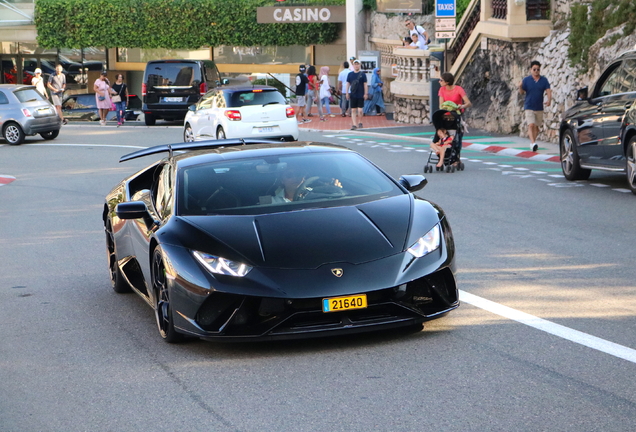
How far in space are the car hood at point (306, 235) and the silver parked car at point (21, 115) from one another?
72.3 ft

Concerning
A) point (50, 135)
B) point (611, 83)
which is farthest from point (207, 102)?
point (611, 83)

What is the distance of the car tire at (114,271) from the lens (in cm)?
895

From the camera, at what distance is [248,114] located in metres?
23.3

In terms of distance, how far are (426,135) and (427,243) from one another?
20.5 metres

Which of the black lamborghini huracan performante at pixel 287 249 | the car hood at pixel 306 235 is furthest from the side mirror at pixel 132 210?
the car hood at pixel 306 235

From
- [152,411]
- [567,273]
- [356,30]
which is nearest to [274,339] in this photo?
[152,411]

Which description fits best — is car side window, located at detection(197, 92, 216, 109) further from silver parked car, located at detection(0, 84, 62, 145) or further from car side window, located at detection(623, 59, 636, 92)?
car side window, located at detection(623, 59, 636, 92)

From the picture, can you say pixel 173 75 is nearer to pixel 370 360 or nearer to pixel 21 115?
pixel 21 115

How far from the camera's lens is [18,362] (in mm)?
6828

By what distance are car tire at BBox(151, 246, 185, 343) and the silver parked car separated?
860 inches

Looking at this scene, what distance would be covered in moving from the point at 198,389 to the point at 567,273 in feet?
13.6

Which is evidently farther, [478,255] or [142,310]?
[478,255]

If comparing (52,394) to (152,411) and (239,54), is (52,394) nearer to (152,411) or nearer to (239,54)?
(152,411)

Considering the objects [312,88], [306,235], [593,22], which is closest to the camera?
[306,235]
